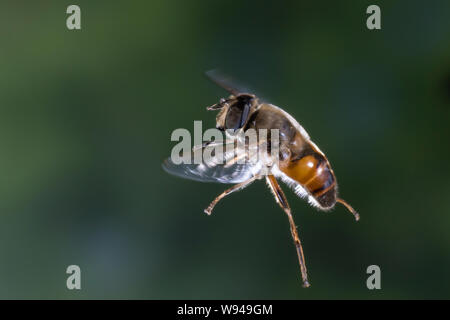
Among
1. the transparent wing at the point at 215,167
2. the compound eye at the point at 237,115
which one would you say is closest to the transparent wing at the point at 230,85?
the compound eye at the point at 237,115

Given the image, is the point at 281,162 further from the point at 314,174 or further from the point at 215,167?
the point at 215,167

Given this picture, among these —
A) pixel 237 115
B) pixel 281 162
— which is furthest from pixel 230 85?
pixel 281 162

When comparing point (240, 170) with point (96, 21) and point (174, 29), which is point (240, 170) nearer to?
point (174, 29)

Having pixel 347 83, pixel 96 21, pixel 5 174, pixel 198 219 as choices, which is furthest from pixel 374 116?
pixel 5 174

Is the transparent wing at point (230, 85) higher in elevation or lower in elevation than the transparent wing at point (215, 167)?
higher

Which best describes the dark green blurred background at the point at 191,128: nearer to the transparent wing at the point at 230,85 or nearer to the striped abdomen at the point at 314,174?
the transparent wing at the point at 230,85

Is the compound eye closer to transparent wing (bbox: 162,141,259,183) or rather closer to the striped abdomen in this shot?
transparent wing (bbox: 162,141,259,183)
